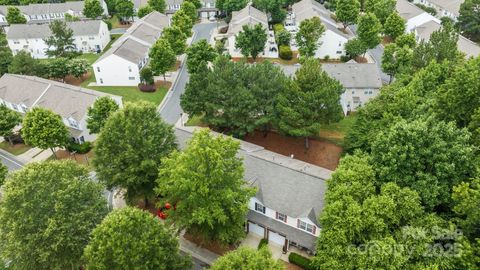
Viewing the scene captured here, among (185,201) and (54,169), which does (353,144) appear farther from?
(54,169)

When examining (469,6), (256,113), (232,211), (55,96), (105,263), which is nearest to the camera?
(105,263)

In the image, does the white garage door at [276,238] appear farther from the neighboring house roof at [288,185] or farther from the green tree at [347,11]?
the green tree at [347,11]

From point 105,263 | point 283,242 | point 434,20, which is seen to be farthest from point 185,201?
point 434,20

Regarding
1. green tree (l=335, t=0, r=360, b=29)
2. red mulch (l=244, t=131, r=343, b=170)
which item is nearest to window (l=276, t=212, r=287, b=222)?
red mulch (l=244, t=131, r=343, b=170)

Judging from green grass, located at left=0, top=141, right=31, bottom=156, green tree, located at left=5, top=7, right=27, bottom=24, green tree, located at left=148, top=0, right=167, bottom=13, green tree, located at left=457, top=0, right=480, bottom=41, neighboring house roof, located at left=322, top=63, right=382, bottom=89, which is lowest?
green grass, located at left=0, top=141, right=31, bottom=156

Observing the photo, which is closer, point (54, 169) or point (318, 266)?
point (318, 266)

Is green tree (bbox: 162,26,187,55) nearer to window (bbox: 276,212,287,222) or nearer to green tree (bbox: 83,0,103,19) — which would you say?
green tree (bbox: 83,0,103,19)
